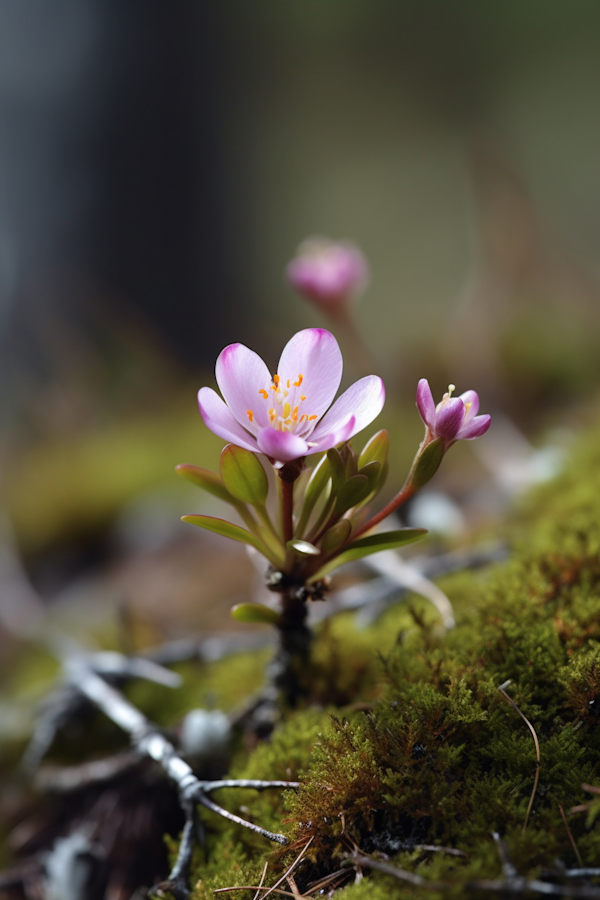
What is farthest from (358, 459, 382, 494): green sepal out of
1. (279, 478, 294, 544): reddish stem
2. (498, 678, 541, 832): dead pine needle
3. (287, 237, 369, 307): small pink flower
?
(287, 237, 369, 307): small pink flower

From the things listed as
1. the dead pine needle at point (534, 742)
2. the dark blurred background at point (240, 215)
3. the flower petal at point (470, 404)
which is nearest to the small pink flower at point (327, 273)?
the dark blurred background at point (240, 215)

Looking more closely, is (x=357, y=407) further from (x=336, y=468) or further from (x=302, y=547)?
(x=302, y=547)

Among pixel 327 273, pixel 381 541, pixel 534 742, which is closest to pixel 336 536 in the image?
pixel 381 541

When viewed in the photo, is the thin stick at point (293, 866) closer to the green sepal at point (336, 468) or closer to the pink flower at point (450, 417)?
the green sepal at point (336, 468)

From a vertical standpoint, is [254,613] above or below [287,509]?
below

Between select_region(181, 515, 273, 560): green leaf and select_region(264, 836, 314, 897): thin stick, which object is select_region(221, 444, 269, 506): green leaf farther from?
select_region(264, 836, 314, 897): thin stick

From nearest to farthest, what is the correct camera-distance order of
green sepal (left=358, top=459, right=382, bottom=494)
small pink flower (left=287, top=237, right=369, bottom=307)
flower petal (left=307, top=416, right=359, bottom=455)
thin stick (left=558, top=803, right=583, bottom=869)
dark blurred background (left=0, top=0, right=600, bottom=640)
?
1. thin stick (left=558, top=803, right=583, bottom=869)
2. flower petal (left=307, top=416, right=359, bottom=455)
3. green sepal (left=358, top=459, right=382, bottom=494)
4. small pink flower (left=287, top=237, right=369, bottom=307)
5. dark blurred background (left=0, top=0, right=600, bottom=640)

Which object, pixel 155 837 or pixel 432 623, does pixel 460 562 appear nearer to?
pixel 432 623

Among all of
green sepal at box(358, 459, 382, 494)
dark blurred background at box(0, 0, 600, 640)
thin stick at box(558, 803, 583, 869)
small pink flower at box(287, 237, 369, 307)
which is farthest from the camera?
dark blurred background at box(0, 0, 600, 640)
